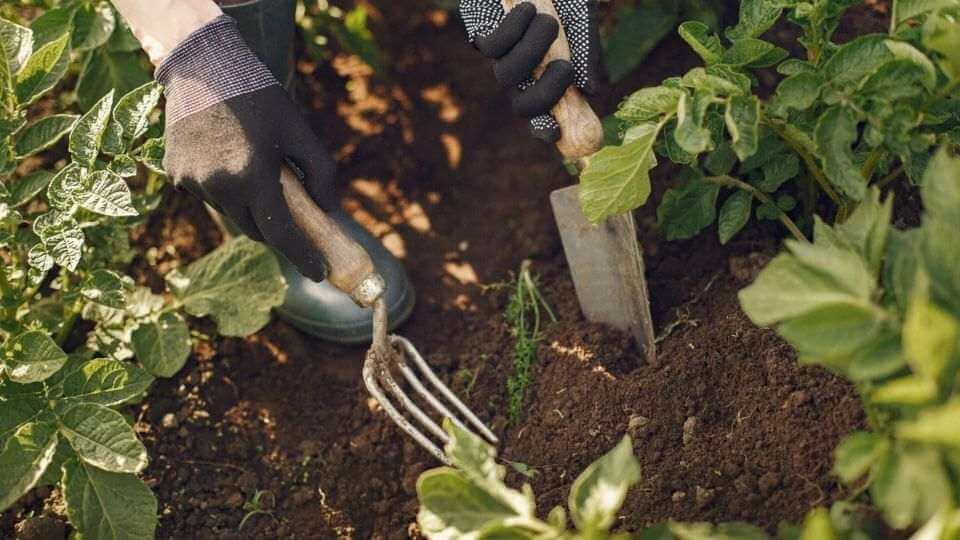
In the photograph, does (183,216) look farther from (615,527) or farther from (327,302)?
(615,527)

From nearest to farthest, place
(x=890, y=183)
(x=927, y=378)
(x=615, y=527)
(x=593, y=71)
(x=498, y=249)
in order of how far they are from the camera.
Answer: (x=927, y=378) → (x=615, y=527) → (x=593, y=71) → (x=890, y=183) → (x=498, y=249)

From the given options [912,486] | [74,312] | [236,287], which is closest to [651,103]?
[912,486]

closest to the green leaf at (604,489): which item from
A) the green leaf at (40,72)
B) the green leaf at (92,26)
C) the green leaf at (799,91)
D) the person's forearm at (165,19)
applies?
the green leaf at (799,91)

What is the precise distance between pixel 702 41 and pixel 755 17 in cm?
9

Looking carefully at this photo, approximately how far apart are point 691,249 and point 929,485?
0.98 meters

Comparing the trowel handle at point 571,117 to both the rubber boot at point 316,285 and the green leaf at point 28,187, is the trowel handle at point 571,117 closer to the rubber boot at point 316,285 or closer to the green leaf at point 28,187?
the rubber boot at point 316,285

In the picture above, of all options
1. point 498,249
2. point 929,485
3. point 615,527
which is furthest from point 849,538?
point 498,249

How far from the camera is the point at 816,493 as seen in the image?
1.42m

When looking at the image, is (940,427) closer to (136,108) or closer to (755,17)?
(755,17)

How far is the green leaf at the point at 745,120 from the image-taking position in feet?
4.36

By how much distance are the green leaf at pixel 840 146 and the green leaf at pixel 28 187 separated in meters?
1.19

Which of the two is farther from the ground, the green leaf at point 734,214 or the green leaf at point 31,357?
the green leaf at point 31,357

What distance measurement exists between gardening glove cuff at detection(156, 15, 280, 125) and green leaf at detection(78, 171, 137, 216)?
0.13 metres

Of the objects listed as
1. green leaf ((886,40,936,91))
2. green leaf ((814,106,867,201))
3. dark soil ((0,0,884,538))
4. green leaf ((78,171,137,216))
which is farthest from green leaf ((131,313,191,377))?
green leaf ((886,40,936,91))
